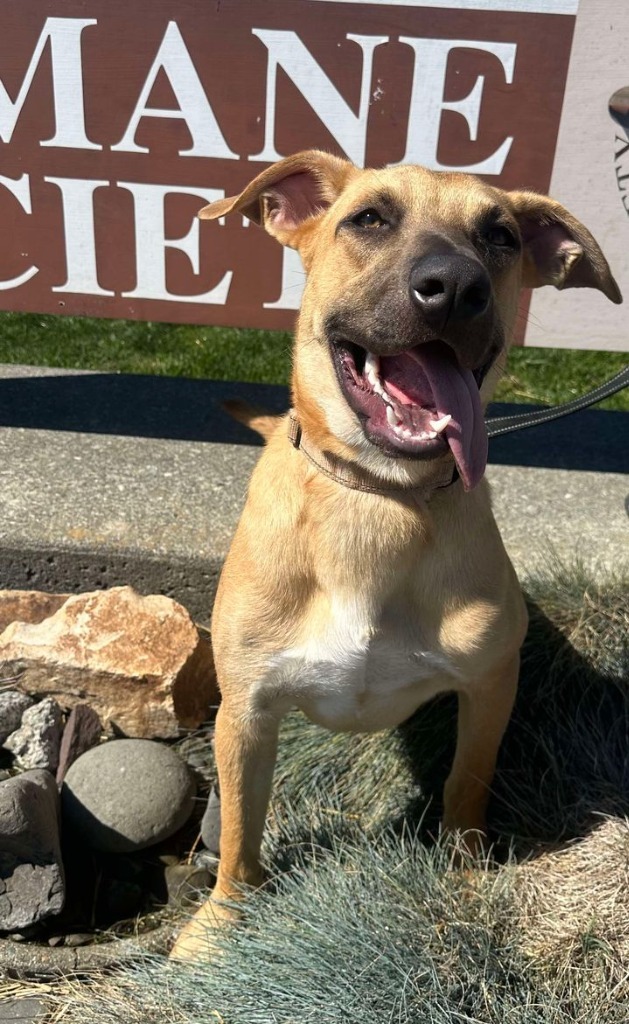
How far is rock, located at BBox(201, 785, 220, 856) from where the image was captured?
9.82 feet

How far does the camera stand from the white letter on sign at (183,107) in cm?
364

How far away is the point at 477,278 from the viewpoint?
1969 millimetres

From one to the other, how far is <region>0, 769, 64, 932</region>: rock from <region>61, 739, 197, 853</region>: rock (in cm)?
20

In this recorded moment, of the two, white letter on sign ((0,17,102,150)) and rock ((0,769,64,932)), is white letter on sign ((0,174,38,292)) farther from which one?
rock ((0,769,64,932))

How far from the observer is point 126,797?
294 cm

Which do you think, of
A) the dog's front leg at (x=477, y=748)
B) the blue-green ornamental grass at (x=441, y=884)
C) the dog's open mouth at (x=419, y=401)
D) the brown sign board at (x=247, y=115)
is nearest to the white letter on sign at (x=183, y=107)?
the brown sign board at (x=247, y=115)

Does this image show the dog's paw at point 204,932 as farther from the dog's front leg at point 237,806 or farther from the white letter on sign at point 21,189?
the white letter on sign at point 21,189

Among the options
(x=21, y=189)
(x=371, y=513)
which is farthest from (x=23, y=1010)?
(x=21, y=189)

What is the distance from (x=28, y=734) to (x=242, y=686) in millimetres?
1055

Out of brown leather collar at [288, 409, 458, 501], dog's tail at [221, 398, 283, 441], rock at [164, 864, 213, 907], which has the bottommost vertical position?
rock at [164, 864, 213, 907]

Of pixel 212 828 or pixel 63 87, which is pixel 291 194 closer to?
pixel 63 87

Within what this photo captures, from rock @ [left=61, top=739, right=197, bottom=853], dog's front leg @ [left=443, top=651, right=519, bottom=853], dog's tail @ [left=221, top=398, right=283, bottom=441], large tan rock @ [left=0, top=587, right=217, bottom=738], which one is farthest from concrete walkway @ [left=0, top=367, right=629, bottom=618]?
dog's front leg @ [left=443, top=651, right=519, bottom=853]

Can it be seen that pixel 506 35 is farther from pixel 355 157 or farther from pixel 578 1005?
pixel 578 1005

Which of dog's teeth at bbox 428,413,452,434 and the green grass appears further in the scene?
the green grass
